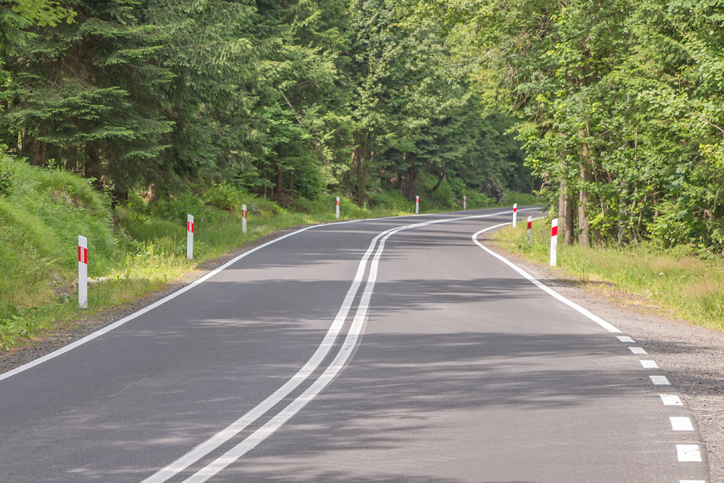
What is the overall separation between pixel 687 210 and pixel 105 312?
12141 mm

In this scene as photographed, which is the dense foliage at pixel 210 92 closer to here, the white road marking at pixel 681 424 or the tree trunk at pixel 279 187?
the tree trunk at pixel 279 187

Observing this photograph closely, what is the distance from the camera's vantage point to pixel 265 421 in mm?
5441

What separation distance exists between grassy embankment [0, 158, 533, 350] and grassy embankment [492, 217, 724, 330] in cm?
853

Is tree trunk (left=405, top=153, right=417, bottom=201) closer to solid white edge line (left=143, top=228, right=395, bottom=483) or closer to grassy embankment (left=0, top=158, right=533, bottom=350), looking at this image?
grassy embankment (left=0, top=158, right=533, bottom=350)

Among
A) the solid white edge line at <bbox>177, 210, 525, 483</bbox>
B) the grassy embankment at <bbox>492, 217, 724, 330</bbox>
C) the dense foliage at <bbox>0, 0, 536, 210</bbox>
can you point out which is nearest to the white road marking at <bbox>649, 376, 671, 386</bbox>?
the solid white edge line at <bbox>177, 210, 525, 483</bbox>

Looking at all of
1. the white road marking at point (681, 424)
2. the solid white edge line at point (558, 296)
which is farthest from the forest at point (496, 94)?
the white road marking at point (681, 424)

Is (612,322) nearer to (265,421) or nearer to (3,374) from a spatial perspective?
(265,421)

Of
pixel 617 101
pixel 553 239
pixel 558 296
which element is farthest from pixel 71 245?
pixel 617 101

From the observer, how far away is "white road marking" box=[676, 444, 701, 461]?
475 cm

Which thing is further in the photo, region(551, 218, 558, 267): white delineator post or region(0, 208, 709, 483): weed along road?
region(551, 218, 558, 267): white delineator post

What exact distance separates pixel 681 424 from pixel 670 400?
2.21ft

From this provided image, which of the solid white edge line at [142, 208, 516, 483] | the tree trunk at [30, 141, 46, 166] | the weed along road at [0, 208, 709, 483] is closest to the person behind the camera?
the solid white edge line at [142, 208, 516, 483]

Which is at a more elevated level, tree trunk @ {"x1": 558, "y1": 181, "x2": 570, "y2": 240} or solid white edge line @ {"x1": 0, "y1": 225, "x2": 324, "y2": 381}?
tree trunk @ {"x1": 558, "y1": 181, "x2": 570, "y2": 240}

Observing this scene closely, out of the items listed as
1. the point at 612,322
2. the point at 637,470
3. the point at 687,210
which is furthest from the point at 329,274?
the point at 637,470
